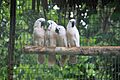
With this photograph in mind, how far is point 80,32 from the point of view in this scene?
7.55 feet

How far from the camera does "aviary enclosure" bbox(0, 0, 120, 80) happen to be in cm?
220

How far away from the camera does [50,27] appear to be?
6.19 ft

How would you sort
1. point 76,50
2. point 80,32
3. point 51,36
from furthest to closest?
point 80,32, point 51,36, point 76,50

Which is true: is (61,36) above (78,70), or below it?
above

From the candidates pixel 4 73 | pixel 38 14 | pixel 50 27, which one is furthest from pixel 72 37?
pixel 4 73

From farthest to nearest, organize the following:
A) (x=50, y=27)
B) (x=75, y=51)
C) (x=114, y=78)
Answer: (x=114, y=78)
(x=50, y=27)
(x=75, y=51)

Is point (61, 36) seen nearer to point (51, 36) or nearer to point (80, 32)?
point (51, 36)

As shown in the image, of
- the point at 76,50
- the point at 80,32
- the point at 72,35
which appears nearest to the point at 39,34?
the point at 72,35

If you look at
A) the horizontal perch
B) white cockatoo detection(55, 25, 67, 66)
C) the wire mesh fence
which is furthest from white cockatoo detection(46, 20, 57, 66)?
the wire mesh fence

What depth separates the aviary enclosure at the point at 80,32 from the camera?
2.20 meters

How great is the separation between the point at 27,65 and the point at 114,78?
670 mm

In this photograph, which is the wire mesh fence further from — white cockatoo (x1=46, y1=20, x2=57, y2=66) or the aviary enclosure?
white cockatoo (x1=46, y1=20, x2=57, y2=66)

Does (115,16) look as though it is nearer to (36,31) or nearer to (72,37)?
(72,37)

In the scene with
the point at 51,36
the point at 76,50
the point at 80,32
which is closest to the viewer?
the point at 76,50
